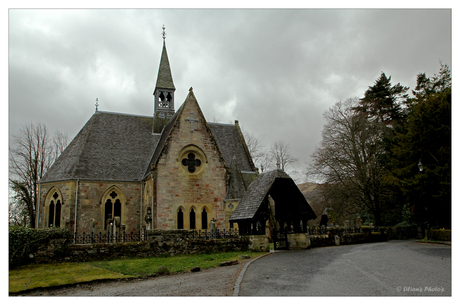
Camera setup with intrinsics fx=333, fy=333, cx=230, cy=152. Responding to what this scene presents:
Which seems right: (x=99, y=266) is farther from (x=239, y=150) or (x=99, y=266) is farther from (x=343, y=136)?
(x=343, y=136)

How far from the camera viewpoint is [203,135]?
23000 millimetres

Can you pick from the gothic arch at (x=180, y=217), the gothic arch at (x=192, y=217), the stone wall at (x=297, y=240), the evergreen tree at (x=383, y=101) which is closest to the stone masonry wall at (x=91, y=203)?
the gothic arch at (x=180, y=217)

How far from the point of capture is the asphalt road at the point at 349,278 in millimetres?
7133

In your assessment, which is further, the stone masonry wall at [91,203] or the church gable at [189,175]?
the stone masonry wall at [91,203]

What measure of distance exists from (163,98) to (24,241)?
65.5 feet

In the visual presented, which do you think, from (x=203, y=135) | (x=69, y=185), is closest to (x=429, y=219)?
(x=203, y=135)

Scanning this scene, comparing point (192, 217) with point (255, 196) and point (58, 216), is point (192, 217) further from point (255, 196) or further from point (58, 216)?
point (58, 216)

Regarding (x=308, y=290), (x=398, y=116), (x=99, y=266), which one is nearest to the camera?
(x=308, y=290)

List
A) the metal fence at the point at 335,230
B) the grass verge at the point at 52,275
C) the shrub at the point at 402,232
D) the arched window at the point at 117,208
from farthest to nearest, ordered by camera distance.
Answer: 1. the shrub at the point at 402,232
2. the arched window at the point at 117,208
3. the metal fence at the point at 335,230
4. the grass verge at the point at 52,275

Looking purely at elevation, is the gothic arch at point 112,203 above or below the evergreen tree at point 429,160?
below

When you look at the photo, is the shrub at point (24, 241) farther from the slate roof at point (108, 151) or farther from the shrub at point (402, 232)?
the shrub at point (402, 232)

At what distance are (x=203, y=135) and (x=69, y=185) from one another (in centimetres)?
931

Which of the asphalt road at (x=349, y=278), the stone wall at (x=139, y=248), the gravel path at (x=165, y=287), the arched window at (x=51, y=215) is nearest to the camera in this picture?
the asphalt road at (x=349, y=278)

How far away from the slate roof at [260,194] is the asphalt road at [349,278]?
3.55 metres
